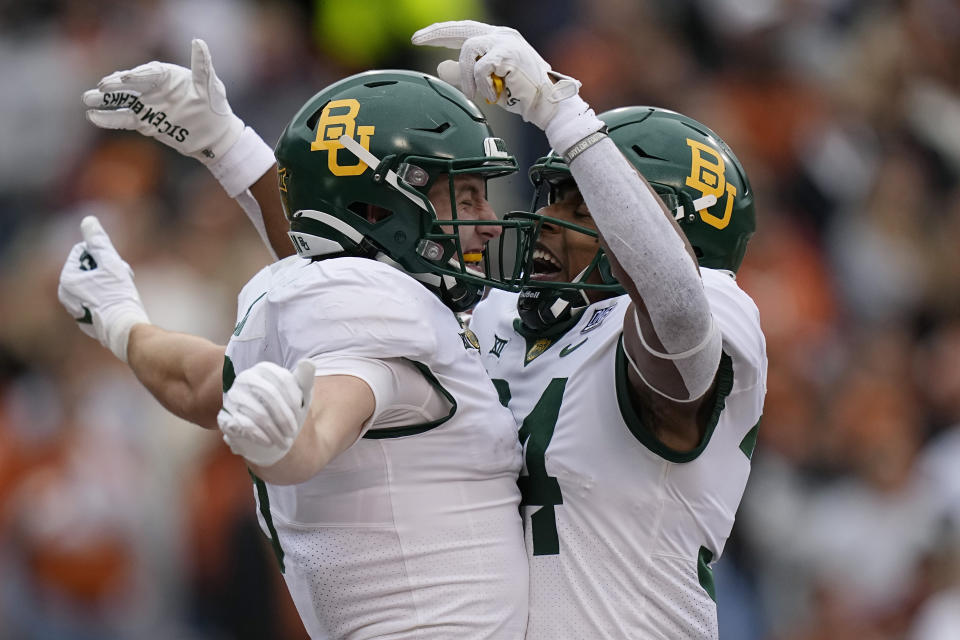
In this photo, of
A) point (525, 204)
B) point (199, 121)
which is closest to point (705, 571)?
point (199, 121)

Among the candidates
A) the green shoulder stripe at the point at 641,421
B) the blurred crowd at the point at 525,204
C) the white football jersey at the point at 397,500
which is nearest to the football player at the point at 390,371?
the white football jersey at the point at 397,500

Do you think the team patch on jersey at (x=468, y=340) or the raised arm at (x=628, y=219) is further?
the team patch on jersey at (x=468, y=340)

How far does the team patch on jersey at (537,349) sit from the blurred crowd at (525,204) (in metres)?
2.74

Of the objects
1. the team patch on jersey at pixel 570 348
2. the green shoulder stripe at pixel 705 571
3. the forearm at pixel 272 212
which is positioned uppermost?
the team patch on jersey at pixel 570 348

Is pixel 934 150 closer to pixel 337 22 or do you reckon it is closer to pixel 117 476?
pixel 337 22

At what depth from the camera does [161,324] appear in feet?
21.4

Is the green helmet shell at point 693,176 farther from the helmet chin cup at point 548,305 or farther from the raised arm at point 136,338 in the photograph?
the raised arm at point 136,338

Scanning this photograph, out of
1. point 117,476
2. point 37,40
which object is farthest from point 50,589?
point 37,40

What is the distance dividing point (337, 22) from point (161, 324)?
2326 mm

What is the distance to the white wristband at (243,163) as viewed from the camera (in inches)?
162

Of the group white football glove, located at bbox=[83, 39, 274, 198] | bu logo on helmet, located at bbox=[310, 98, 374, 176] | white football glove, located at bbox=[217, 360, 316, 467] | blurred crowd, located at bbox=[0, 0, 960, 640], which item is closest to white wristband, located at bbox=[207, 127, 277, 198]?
white football glove, located at bbox=[83, 39, 274, 198]

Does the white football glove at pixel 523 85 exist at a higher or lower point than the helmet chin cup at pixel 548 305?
higher

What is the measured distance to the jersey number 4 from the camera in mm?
3207

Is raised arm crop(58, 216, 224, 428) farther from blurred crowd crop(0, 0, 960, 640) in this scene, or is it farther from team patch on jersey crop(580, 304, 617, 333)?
blurred crowd crop(0, 0, 960, 640)
